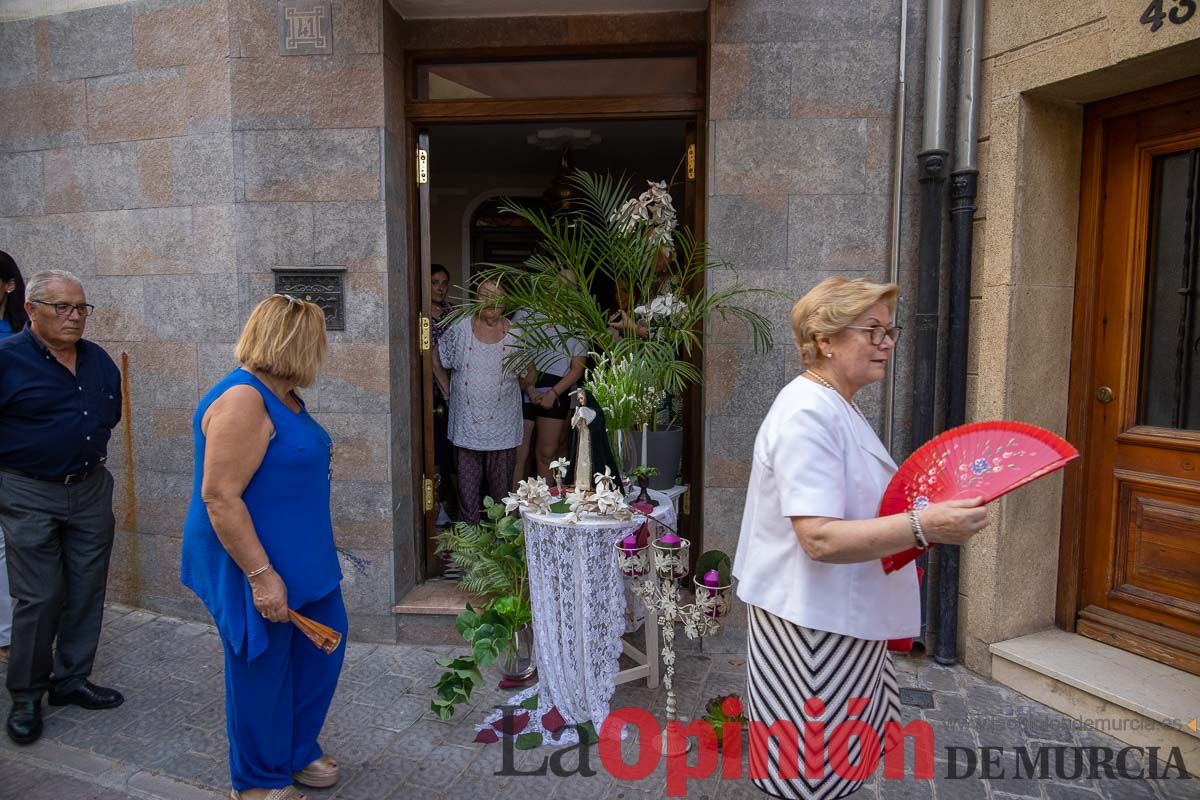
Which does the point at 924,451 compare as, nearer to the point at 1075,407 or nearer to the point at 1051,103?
the point at 1075,407

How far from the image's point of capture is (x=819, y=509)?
5.91ft

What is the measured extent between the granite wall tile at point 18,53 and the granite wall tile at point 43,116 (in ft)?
0.20

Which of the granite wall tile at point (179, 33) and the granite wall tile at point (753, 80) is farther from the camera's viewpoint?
the granite wall tile at point (179, 33)

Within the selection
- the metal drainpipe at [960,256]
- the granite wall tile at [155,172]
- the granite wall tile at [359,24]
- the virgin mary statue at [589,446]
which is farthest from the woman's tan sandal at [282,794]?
the granite wall tile at [359,24]

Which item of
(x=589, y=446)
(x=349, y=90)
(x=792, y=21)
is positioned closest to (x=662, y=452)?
(x=589, y=446)

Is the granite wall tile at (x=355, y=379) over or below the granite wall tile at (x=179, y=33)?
below

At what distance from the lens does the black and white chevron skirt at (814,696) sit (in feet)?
6.48

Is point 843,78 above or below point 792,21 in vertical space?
below

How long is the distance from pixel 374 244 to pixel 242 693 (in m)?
2.34

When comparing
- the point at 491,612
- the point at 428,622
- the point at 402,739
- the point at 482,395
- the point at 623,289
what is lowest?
the point at 402,739

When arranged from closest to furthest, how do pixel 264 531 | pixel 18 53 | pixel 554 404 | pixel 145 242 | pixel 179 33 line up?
pixel 264 531, pixel 179 33, pixel 145 242, pixel 18 53, pixel 554 404

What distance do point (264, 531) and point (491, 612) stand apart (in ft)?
4.17

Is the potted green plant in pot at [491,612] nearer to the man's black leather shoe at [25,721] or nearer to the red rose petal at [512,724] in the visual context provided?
the red rose petal at [512,724]

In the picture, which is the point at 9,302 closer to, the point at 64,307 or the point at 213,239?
the point at 64,307
